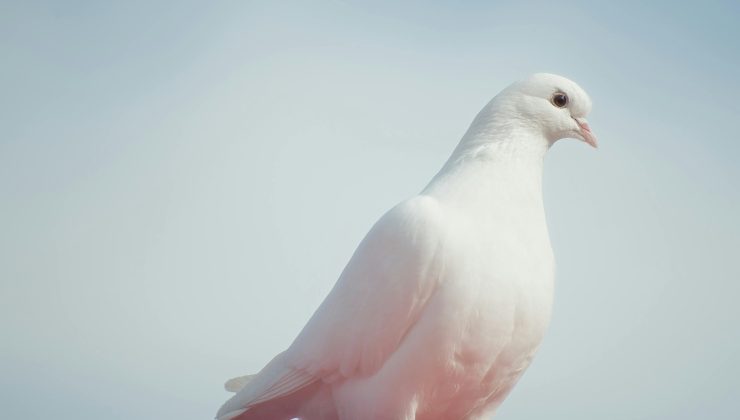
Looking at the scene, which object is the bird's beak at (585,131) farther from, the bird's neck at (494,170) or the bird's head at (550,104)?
the bird's neck at (494,170)

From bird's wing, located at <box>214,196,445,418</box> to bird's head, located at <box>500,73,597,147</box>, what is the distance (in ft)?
2.84

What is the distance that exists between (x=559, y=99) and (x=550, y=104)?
84 mm

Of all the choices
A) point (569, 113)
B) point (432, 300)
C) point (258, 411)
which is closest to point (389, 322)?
point (432, 300)

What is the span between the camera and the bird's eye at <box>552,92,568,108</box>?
4.11 metres

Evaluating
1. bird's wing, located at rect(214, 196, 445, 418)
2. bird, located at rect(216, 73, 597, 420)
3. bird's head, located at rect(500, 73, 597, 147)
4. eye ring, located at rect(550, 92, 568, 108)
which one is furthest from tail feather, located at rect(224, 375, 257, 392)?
eye ring, located at rect(550, 92, 568, 108)

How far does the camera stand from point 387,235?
12.0 ft

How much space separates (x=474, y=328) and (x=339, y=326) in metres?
0.73

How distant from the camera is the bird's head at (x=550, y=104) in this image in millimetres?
4047

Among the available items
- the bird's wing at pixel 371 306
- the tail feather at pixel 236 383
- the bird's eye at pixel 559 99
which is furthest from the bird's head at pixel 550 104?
the tail feather at pixel 236 383

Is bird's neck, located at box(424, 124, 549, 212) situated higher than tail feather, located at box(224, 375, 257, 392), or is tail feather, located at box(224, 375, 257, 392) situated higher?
bird's neck, located at box(424, 124, 549, 212)

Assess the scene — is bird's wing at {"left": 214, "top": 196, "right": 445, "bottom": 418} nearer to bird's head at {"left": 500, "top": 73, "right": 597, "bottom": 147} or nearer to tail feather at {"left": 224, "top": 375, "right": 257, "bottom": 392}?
tail feather at {"left": 224, "top": 375, "right": 257, "bottom": 392}

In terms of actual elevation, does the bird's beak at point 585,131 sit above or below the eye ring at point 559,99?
below

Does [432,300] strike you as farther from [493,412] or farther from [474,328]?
[493,412]

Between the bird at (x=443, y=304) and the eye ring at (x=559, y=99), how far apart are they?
0.04m
